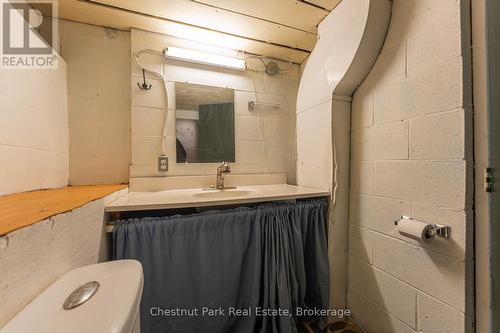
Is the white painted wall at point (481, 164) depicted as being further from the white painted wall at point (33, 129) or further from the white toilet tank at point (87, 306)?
the white painted wall at point (33, 129)

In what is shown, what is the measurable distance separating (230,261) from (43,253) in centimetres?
76

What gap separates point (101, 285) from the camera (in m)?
0.53

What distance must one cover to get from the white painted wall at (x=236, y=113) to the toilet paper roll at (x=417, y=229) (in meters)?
1.00

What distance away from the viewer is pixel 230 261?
106 cm

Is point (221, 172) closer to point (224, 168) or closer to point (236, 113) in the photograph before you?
point (224, 168)

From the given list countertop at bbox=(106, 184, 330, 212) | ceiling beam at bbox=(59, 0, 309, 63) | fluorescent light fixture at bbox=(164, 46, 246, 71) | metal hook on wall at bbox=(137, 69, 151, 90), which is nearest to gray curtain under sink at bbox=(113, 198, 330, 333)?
countertop at bbox=(106, 184, 330, 212)

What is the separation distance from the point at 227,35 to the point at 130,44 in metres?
0.69

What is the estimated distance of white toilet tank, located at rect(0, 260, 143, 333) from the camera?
0.39 metres

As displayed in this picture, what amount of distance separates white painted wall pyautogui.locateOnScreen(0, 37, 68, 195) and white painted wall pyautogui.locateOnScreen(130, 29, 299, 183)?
384 mm

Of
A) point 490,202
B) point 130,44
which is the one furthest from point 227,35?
point 490,202

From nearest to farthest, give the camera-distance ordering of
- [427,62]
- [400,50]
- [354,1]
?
[427,62]
[400,50]
[354,1]

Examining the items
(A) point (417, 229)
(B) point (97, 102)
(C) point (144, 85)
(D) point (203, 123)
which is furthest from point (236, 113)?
(A) point (417, 229)

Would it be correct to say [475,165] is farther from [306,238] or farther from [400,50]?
[306,238]

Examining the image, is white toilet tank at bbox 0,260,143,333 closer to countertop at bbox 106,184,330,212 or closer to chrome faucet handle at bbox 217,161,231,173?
countertop at bbox 106,184,330,212
